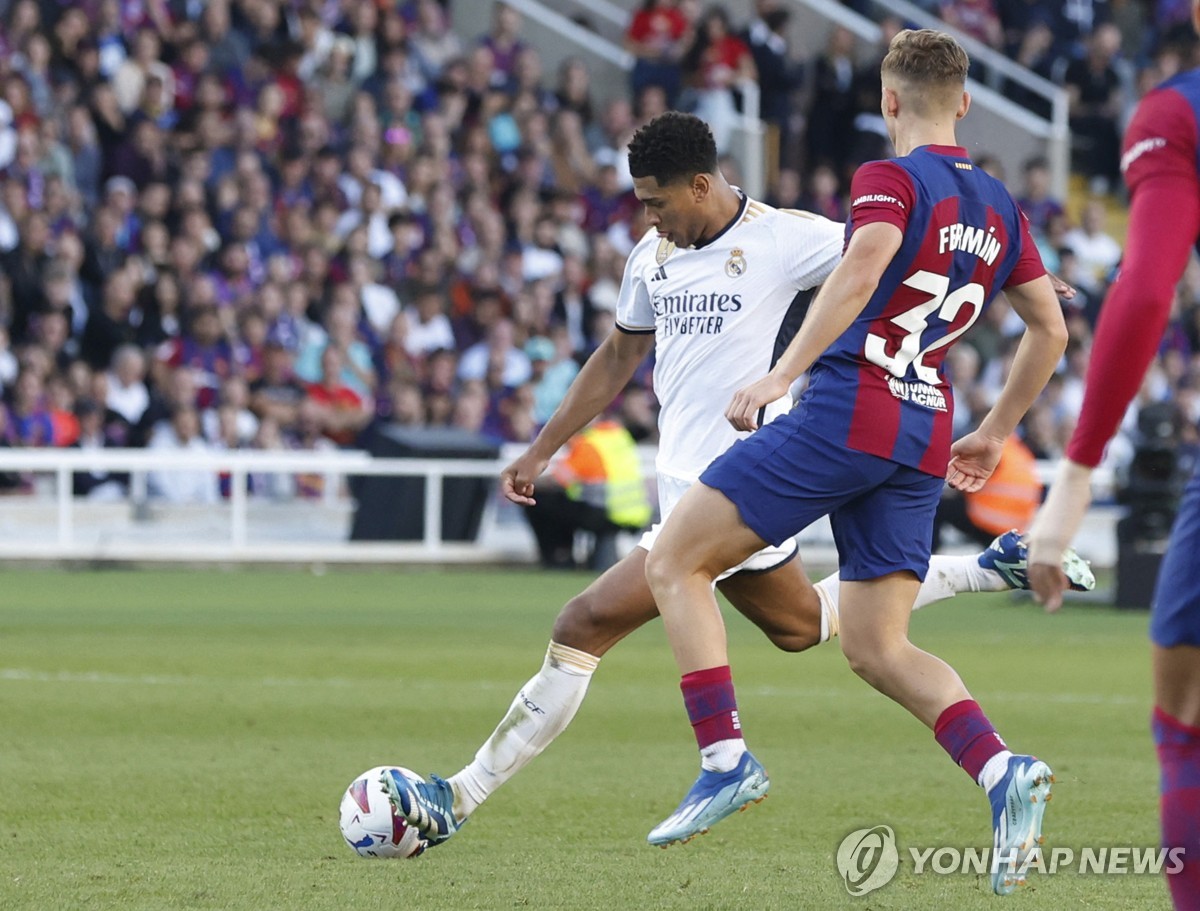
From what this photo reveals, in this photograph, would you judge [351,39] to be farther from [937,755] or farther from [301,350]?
[937,755]

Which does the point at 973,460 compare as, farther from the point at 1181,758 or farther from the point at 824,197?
the point at 824,197

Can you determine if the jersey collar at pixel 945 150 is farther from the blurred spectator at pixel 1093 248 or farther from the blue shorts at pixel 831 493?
the blurred spectator at pixel 1093 248

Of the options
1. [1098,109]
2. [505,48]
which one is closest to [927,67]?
[505,48]

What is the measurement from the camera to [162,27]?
2019 cm

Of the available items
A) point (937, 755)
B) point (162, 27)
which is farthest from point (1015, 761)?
point (162, 27)

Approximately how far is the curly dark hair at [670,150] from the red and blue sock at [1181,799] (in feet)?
9.08

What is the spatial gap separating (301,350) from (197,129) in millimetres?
2553

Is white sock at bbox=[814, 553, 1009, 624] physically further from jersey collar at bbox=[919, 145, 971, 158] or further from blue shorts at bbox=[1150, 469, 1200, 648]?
blue shorts at bbox=[1150, 469, 1200, 648]

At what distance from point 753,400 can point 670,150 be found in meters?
1.18

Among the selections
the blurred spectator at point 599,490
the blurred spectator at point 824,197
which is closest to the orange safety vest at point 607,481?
the blurred spectator at point 599,490

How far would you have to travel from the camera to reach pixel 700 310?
245 inches

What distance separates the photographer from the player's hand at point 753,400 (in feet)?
16.8

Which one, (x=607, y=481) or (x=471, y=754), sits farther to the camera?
(x=607, y=481)

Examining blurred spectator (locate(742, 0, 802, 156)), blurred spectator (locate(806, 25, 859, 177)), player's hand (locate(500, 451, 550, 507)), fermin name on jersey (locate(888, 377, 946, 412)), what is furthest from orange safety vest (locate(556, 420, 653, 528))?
fermin name on jersey (locate(888, 377, 946, 412))
